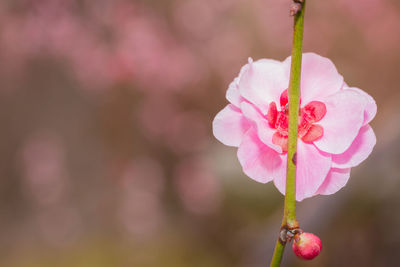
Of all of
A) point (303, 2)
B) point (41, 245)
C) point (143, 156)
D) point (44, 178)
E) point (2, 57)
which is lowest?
point (41, 245)

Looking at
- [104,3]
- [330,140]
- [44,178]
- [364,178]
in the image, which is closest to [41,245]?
[44,178]

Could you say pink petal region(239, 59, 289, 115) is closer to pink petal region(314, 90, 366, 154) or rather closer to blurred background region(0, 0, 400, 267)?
pink petal region(314, 90, 366, 154)

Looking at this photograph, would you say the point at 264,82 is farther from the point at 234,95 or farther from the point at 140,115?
the point at 140,115

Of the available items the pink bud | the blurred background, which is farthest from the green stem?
the blurred background

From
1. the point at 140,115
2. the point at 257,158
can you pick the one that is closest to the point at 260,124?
the point at 257,158

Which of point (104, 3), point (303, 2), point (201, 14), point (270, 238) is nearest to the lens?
point (303, 2)

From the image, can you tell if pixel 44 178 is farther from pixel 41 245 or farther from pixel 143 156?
pixel 143 156

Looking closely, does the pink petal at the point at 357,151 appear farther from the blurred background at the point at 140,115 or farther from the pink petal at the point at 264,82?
the blurred background at the point at 140,115
